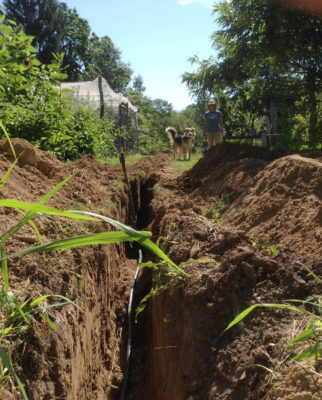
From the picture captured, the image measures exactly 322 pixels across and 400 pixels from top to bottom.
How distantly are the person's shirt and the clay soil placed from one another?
14.4ft

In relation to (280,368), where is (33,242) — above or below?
above

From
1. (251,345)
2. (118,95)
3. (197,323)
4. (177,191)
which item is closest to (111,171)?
(177,191)

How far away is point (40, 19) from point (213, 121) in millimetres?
30468

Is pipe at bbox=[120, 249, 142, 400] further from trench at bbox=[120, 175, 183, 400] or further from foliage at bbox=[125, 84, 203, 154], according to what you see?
foliage at bbox=[125, 84, 203, 154]

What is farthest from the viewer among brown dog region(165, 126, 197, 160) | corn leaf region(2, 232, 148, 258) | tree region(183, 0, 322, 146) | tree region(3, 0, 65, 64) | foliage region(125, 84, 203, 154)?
tree region(3, 0, 65, 64)

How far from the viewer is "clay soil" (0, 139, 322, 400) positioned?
2.51 meters

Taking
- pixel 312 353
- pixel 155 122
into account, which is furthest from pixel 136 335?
pixel 155 122

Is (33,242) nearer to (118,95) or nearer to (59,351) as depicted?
(59,351)

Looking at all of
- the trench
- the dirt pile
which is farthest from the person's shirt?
the trench

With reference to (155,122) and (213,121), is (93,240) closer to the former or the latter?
(213,121)

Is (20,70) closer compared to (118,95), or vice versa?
(20,70)

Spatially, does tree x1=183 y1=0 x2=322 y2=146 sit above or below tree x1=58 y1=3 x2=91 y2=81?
below

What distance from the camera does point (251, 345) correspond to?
2.59m

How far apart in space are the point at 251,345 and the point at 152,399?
2214 millimetres
